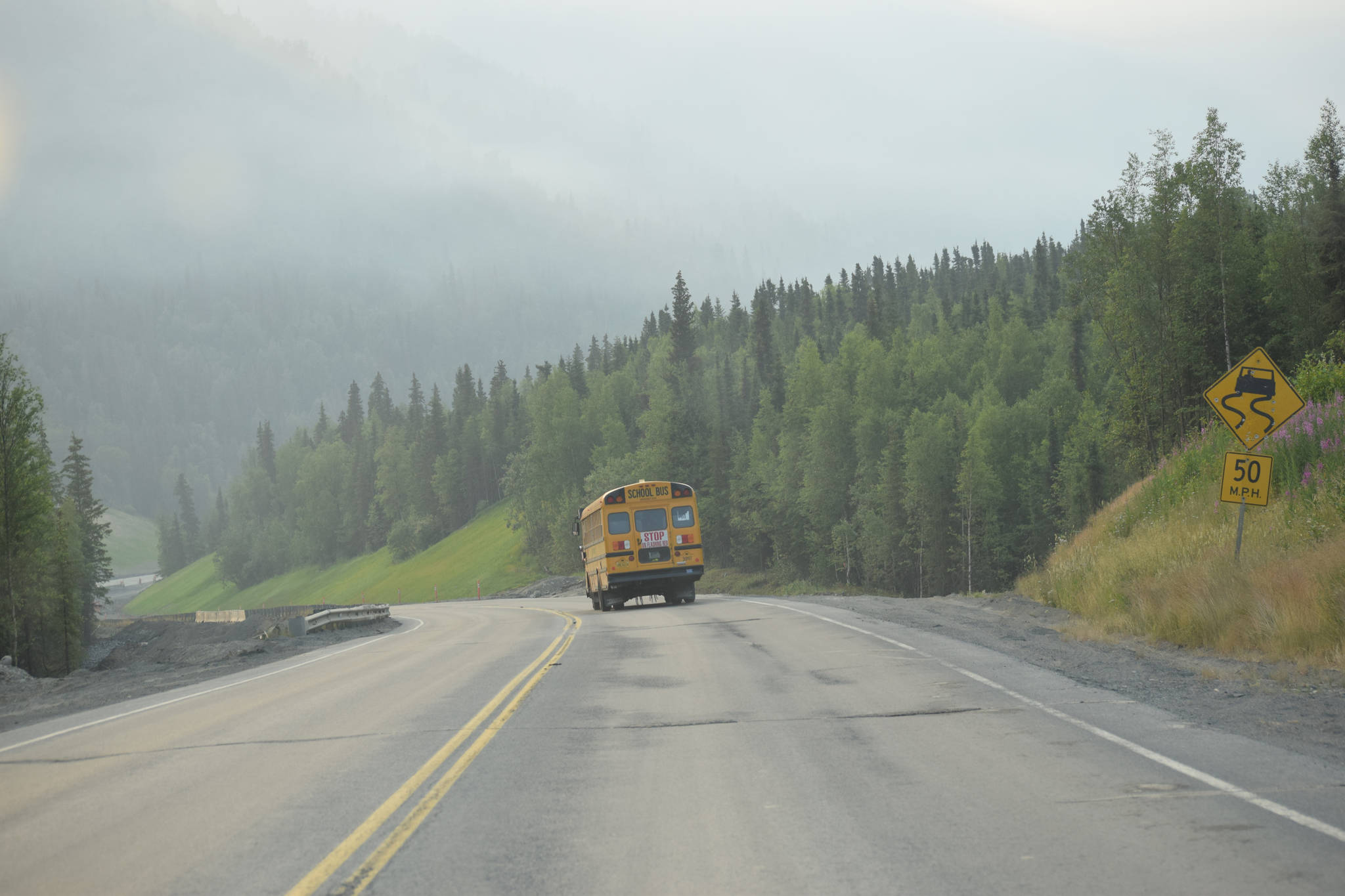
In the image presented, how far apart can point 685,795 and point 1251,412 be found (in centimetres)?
1146

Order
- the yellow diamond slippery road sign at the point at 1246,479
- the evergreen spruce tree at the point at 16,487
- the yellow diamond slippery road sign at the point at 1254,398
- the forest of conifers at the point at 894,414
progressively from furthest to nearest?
the forest of conifers at the point at 894,414 < the evergreen spruce tree at the point at 16,487 < the yellow diamond slippery road sign at the point at 1254,398 < the yellow diamond slippery road sign at the point at 1246,479

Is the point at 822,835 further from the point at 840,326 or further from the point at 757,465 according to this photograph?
the point at 840,326

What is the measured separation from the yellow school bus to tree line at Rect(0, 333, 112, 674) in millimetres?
17002

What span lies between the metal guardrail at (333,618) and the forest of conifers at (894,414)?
29.5 metres

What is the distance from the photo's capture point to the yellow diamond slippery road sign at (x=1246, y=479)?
13.4 meters

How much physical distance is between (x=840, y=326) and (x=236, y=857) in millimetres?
141095

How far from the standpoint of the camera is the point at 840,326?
142 m

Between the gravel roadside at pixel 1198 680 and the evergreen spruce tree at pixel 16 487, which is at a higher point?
the evergreen spruce tree at pixel 16 487

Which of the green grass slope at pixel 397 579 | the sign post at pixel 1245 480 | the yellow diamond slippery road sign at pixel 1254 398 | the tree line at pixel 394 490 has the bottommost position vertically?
the green grass slope at pixel 397 579

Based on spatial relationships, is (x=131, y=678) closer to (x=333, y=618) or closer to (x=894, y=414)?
(x=333, y=618)

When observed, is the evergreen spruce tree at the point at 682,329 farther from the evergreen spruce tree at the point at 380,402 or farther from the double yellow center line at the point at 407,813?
the double yellow center line at the point at 407,813

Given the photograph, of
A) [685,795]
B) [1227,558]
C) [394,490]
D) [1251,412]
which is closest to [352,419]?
[394,490]

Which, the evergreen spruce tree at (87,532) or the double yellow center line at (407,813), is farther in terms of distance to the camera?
the evergreen spruce tree at (87,532)

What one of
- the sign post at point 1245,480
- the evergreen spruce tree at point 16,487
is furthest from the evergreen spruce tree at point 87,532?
the sign post at point 1245,480
